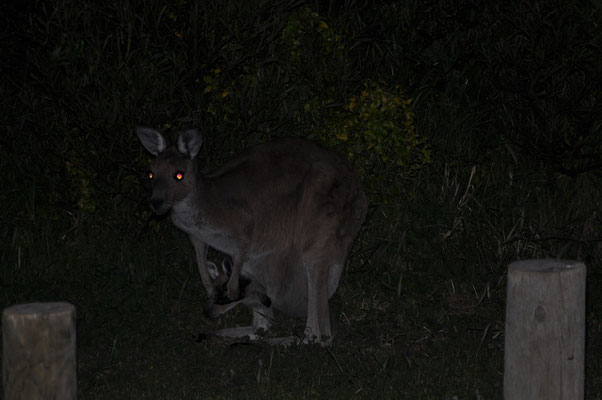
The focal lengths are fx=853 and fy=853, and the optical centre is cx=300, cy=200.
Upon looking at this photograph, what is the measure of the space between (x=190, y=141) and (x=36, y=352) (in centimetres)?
297

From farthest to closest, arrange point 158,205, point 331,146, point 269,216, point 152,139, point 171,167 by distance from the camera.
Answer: point 331,146 → point 269,216 → point 152,139 → point 171,167 → point 158,205

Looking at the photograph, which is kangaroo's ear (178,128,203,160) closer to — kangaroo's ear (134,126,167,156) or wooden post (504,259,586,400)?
kangaroo's ear (134,126,167,156)

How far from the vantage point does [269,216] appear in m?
6.20

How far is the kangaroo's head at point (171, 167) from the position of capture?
230 inches

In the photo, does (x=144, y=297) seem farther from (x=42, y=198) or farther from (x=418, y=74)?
(x=418, y=74)

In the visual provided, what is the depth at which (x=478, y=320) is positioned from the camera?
6508 millimetres

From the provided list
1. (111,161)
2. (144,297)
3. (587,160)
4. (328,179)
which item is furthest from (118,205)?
(587,160)

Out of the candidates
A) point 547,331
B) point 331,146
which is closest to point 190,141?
point 331,146

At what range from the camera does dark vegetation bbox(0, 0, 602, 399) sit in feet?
21.3

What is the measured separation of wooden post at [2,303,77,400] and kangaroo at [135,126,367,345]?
259cm

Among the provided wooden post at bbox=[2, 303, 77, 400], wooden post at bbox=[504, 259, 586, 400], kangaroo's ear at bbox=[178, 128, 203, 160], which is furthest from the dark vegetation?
wooden post at bbox=[2, 303, 77, 400]

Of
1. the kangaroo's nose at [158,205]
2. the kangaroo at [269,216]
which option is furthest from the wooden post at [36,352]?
the kangaroo at [269,216]

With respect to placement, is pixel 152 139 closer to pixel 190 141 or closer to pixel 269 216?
pixel 190 141

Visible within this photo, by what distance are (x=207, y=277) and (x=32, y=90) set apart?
286 cm
